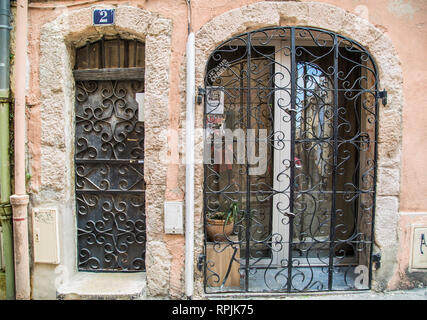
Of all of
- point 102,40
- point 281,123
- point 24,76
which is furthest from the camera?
point 281,123

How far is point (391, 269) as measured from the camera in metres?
2.68

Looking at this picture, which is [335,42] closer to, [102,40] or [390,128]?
[390,128]

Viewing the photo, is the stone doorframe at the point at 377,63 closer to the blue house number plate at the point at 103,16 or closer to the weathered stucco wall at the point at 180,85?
the weathered stucco wall at the point at 180,85

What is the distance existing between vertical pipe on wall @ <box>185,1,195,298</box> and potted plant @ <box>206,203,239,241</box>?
10.0 inches

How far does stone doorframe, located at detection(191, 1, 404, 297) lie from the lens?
2578 mm

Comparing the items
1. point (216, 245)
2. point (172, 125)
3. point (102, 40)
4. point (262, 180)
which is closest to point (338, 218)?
point (262, 180)

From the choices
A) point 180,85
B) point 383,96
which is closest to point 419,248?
point 383,96

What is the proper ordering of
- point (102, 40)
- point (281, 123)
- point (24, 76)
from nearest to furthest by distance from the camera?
point (24, 76) → point (102, 40) → point (281, 123)

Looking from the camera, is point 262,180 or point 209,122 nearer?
point 209,122

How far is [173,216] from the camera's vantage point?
8.48 feet

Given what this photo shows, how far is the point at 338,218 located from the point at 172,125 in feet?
7.78

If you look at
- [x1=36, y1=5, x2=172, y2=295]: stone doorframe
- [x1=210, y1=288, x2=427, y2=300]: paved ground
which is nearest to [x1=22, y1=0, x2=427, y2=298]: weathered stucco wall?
[x1=36, y1=5, x2=172, y2=295]: stone doorframe

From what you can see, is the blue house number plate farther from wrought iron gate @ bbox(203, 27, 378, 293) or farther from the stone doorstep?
the stone doorstep

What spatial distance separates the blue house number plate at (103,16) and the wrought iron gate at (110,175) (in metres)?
0.58
